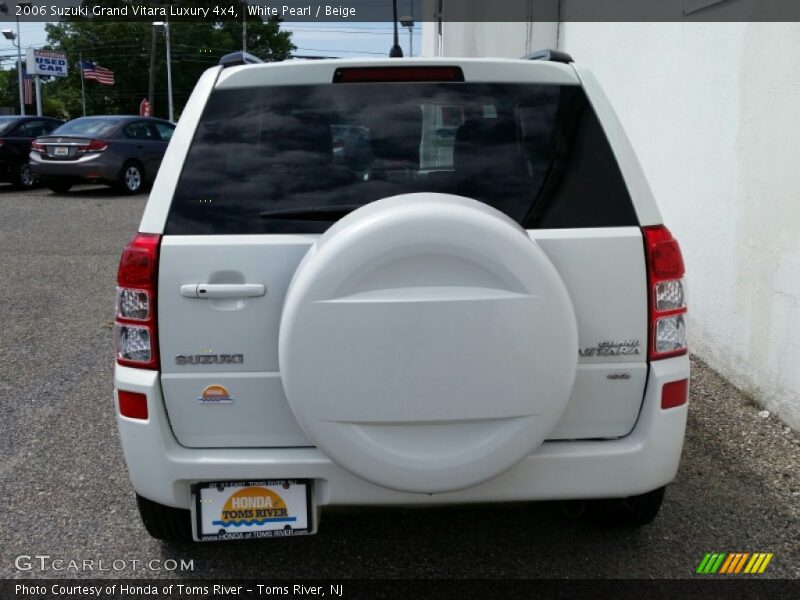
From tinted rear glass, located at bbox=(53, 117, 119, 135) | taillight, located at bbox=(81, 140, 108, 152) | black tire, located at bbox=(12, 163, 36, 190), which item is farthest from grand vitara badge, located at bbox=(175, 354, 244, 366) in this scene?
black tire, located at bbox=(12, 163, 36, 190)

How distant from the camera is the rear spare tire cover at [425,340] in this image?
2.31m

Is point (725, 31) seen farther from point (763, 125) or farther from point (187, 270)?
point (187, 270)

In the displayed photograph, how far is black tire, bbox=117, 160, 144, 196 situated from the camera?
53.1ft

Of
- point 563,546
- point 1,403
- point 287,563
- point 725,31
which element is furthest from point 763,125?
point 1,403

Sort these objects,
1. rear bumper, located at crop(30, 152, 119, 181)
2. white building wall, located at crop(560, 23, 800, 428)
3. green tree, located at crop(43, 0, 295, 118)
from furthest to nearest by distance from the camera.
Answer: green tree, located at crop(43, 0, 295, 118), rear bumper, located at crop(30, 152, 119, 181), white building wall, located at crop(560, 23, 800, 428)

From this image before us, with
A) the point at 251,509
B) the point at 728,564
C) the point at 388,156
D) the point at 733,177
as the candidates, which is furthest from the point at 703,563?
the point at 733,177

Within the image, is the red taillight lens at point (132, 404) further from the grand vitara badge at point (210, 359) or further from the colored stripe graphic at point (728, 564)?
the colored stripe graphic at point (728, 564)

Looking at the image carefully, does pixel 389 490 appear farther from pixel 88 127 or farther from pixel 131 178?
pixel 88 127

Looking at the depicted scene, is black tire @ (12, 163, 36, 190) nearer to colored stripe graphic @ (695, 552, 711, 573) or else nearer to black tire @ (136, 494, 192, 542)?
black tire @ (136, 494, 192, 542)

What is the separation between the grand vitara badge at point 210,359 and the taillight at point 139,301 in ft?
0.31

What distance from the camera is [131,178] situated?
1641cm

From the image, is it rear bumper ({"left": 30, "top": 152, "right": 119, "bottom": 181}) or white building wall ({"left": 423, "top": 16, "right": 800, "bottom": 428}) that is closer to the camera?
white building wall ({"left": 423, "top": 16, "right": 800, "bottom": 428})

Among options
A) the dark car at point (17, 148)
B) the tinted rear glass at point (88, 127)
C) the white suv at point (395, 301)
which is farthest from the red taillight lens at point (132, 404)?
the dark car at point (17, 148)

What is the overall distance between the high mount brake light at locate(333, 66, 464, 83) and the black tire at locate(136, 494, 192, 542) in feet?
5.20
